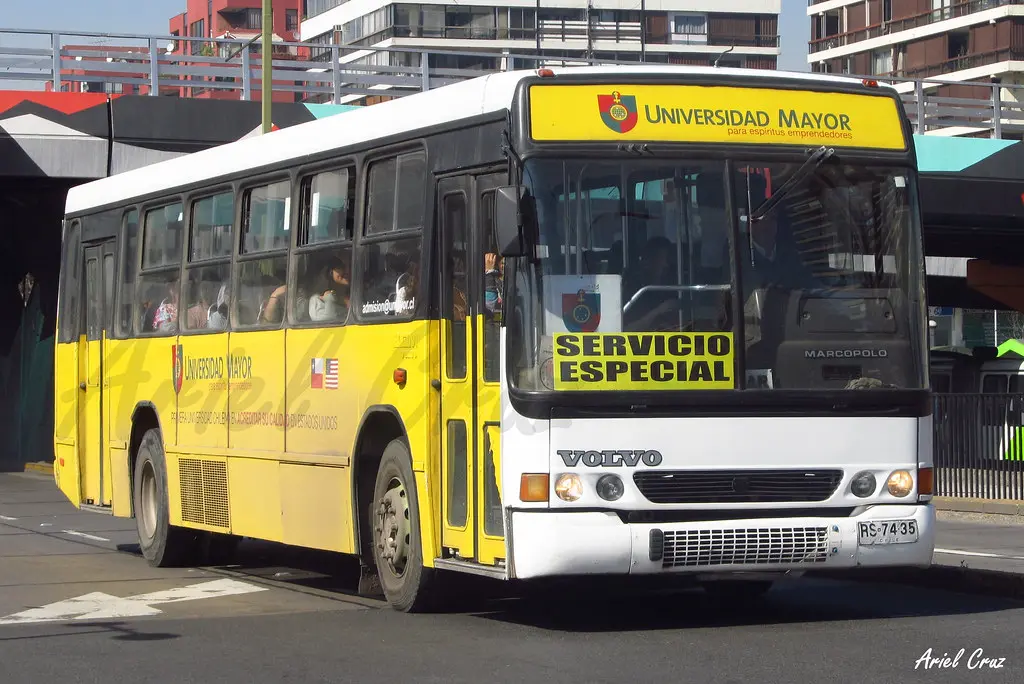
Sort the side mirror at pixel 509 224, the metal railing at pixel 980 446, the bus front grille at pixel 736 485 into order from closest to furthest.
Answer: the side mirror at pixel 509 224 → the bus front grille at pixel 736 485 → the metal railing at pixel 980 446

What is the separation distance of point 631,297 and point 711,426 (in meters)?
0.81

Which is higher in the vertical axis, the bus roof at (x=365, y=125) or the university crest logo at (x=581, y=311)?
the bus roof at (x=365, y=125)

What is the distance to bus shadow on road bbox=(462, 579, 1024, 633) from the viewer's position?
10.6 meters

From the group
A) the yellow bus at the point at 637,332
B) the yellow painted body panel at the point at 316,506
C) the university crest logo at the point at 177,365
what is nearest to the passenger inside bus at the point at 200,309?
the university crest logo at the point at 177,365

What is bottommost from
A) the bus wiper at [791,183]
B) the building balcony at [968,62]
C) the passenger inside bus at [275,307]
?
the passenger inside bus at [275,307]

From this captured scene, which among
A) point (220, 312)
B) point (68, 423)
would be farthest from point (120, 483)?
point (220, 312)

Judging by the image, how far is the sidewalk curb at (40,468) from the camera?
1347 inches

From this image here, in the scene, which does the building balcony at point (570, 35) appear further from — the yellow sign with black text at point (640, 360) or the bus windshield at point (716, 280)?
the yellow sign with black text at point (640, 360)

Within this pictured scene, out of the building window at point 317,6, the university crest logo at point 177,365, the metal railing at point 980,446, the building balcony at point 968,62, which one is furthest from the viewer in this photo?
the building window at point 317,6

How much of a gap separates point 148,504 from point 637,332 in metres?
7.07

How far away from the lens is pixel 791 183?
10164 mm

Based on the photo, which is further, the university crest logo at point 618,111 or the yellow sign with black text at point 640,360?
the university crest logo at point 618,111

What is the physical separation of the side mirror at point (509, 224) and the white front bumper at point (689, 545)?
1.37 m

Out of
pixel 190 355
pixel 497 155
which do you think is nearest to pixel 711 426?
pixel 497 155
